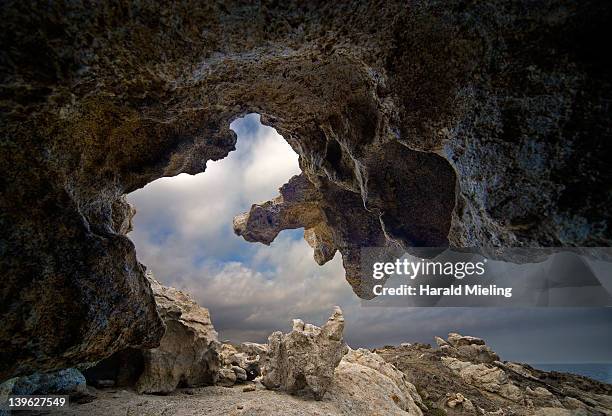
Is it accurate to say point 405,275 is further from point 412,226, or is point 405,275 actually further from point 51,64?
point 51,64

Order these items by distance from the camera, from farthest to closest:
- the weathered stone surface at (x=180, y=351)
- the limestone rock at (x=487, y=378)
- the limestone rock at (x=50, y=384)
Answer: the limestone rock at (x=487, y=378)
the weathered stone surface at (x=180, y=351)
the limestone rock at (x=50, y=384)

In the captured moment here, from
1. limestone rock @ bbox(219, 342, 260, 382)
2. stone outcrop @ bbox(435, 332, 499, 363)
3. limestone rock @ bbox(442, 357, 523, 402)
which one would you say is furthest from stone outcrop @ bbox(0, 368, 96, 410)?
stone outcrop @ bbox(435, 332, 499, 363)

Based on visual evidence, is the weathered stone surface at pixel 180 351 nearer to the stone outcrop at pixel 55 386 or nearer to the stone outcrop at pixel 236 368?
the stone outcrop at pixel 236 368

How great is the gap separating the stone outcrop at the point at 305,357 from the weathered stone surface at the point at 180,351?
3.34 meters

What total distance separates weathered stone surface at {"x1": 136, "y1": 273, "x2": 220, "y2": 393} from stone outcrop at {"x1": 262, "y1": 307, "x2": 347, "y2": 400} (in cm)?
334

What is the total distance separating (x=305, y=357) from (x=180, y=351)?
6.57m

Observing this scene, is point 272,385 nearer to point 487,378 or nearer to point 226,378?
point 226,378

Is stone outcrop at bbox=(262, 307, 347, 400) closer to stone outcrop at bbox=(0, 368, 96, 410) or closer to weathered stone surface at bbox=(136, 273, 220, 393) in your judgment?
weathered stone surface at bbox=(136, 273, 220, 393)

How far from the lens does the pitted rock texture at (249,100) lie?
12.3ft

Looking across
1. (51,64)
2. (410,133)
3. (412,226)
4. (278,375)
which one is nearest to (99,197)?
(51,64)

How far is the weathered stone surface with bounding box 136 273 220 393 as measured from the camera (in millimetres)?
13969

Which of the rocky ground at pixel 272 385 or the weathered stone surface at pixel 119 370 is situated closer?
the rocky ground at pixel 272 385

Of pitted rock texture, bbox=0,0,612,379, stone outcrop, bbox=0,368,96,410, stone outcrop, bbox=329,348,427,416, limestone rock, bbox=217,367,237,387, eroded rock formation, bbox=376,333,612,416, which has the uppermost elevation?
pitted rock texture, bbox=0,0,612,379

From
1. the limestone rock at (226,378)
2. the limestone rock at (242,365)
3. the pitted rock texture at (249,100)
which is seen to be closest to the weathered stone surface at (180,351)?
the limestone rock at (226,378)
